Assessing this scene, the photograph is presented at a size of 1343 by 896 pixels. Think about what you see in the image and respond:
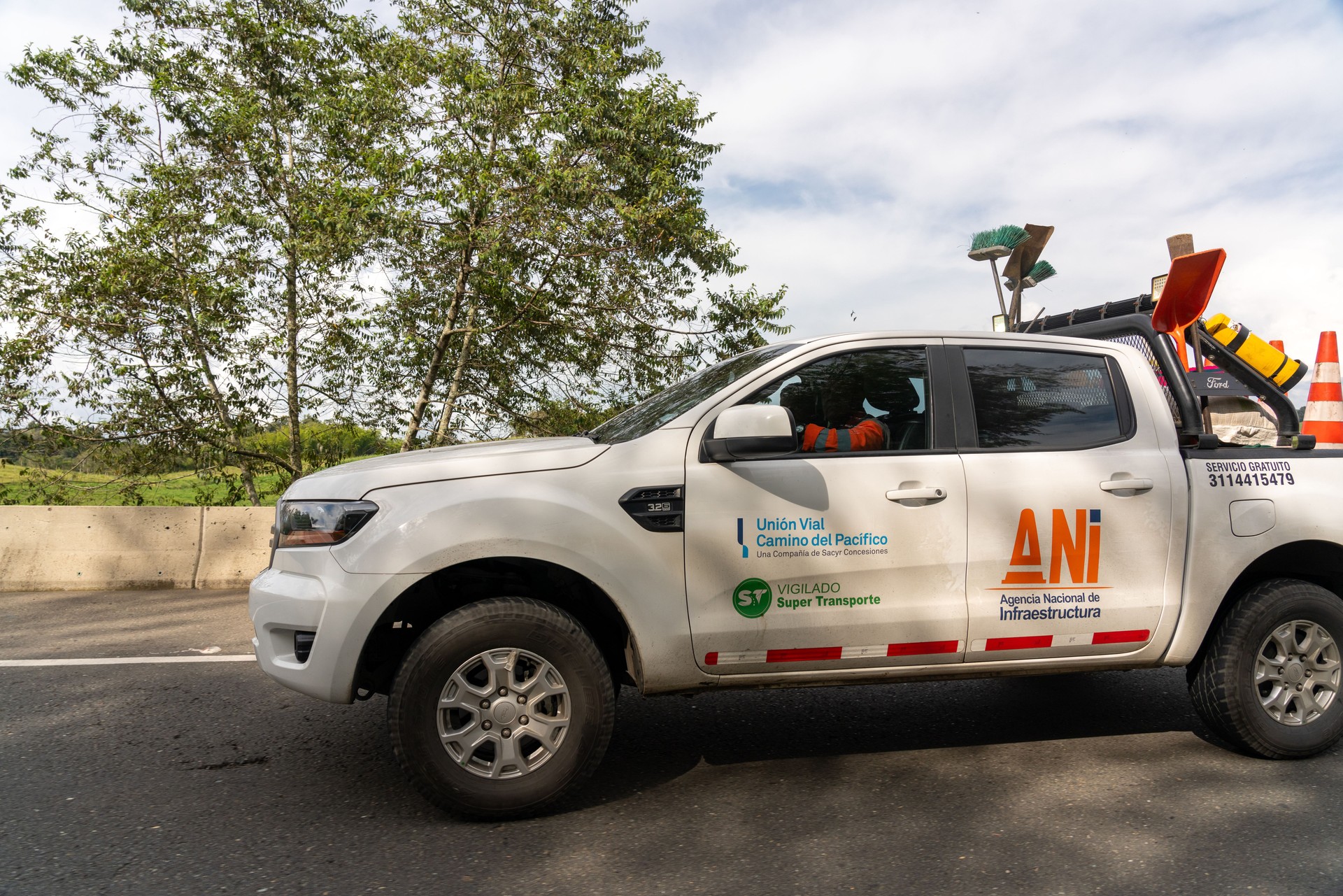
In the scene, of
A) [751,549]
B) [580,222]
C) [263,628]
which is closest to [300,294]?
[580,222]

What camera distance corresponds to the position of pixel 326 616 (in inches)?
136

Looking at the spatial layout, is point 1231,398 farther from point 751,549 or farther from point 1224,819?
point 751,549

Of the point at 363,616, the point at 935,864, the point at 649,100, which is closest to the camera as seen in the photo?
the point at 935,864

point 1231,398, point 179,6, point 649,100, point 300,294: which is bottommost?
point 1231,398

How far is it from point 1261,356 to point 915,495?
2.44 metres

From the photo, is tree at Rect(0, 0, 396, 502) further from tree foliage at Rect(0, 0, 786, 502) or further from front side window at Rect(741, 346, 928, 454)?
front side window at Rect(741, 346, 928, 454)

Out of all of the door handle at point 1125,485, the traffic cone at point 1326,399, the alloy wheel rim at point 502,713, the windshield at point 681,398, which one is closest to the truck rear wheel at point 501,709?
the alloy wheel rim at point 502,713

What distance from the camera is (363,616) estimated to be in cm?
345

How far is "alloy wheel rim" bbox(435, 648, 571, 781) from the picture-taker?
344 cm

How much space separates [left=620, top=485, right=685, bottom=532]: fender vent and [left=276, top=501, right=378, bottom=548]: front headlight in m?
0.95

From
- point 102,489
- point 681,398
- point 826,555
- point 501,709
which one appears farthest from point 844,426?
point 102,489

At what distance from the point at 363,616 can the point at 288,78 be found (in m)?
10.4

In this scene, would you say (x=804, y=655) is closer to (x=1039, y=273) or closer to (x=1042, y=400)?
(x=1042, y=400)

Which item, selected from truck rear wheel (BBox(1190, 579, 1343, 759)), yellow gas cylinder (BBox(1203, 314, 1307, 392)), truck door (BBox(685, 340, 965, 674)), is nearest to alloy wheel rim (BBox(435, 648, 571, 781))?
truck door (BBox(685, 340, 965, 674))
